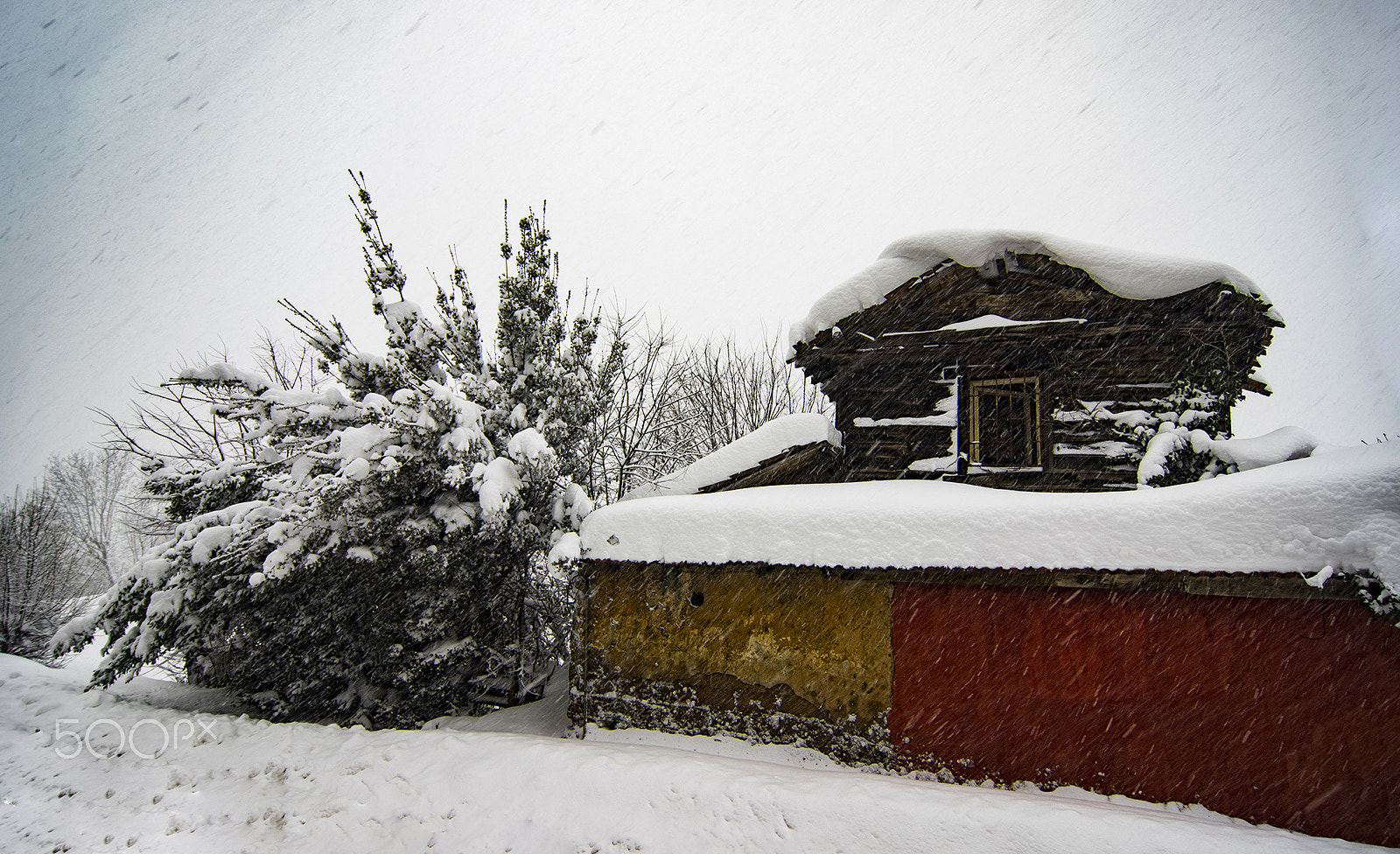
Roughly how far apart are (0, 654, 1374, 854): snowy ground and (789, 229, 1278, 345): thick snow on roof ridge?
6298 mm

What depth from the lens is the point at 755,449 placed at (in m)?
8.68

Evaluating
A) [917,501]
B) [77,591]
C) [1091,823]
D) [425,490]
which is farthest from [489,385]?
[77,591]

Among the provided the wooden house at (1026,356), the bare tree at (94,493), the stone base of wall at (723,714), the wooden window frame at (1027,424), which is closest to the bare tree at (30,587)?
the stone base of wall at (723,714)

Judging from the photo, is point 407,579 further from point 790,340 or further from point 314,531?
point 790,340

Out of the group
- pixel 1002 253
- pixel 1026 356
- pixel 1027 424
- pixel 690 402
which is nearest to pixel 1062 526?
pixel 1027 424

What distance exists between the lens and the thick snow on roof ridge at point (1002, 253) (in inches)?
304

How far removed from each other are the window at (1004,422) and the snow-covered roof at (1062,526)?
84.7 inches

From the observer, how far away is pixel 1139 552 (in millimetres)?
4852

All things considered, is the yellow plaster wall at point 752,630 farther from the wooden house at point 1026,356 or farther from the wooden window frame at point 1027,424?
the wooden window frame at point 1027,424

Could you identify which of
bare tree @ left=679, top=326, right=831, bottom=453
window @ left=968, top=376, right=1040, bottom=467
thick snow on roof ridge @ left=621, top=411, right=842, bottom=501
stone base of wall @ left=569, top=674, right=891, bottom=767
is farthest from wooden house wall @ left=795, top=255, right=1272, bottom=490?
bare tree @ left=679, top=326, right=831, bottom=453

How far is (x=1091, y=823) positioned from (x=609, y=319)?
52.0ft

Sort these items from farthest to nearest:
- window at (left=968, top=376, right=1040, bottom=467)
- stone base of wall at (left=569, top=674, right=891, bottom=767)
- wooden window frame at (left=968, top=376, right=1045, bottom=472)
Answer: window at (left=968, top=376, right=1040, bottom=467) < wooden window frame at (left=968, top=376, right=1045, bottom=472) < stone base of wall at (left=569, top=674, right=891, bottom=767)

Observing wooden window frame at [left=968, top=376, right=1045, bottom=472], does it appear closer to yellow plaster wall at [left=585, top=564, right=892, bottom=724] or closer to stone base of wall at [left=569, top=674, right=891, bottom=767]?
yellow plaster wall at [left=585, top=564, right=892, bottom=724]

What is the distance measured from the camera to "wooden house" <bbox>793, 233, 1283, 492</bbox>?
25.4 ft
